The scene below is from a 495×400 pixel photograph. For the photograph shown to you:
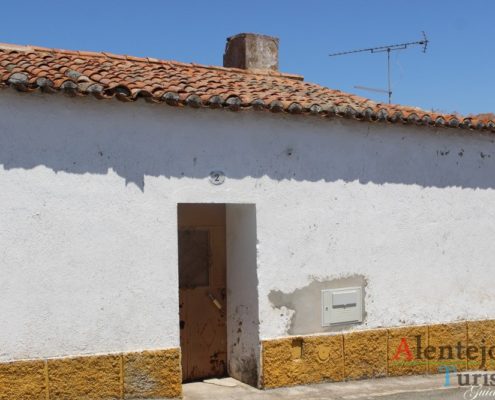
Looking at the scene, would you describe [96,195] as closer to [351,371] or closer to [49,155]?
[49,155]

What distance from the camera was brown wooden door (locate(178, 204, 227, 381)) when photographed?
30.1 ft

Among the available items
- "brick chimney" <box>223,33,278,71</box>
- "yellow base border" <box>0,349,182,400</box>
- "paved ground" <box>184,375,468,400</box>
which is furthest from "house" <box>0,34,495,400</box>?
"brick chimney" <box>223,33,278,71</box>

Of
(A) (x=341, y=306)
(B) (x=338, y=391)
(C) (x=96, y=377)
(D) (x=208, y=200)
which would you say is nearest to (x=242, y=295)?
(A) (x=341, y=306)

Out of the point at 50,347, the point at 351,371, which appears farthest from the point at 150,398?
the point at 351,371

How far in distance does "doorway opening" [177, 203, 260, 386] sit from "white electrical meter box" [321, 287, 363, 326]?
3.38 ft

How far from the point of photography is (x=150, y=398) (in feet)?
25.3

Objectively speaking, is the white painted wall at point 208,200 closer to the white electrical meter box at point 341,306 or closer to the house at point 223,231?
the house at point 223,231

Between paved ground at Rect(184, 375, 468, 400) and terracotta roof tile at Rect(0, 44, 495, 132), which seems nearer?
terracotta roof tile at Rect(0, 44, 495, 132)

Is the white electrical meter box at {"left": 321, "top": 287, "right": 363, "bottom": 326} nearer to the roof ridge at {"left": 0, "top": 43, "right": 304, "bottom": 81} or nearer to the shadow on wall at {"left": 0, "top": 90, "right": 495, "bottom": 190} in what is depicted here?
the shadow on wall at {"left": 0, "top": 90, "right": 495, "bottom": 190}

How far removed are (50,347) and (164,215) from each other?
1.88m

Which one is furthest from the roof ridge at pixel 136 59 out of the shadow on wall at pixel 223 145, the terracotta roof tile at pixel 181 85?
the shadow on wall at pixel 223 145

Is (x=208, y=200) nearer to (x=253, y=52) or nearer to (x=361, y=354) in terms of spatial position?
(x=361, y=354)

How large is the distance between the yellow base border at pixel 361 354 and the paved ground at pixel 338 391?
14cm

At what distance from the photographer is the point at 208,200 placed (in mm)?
8164
